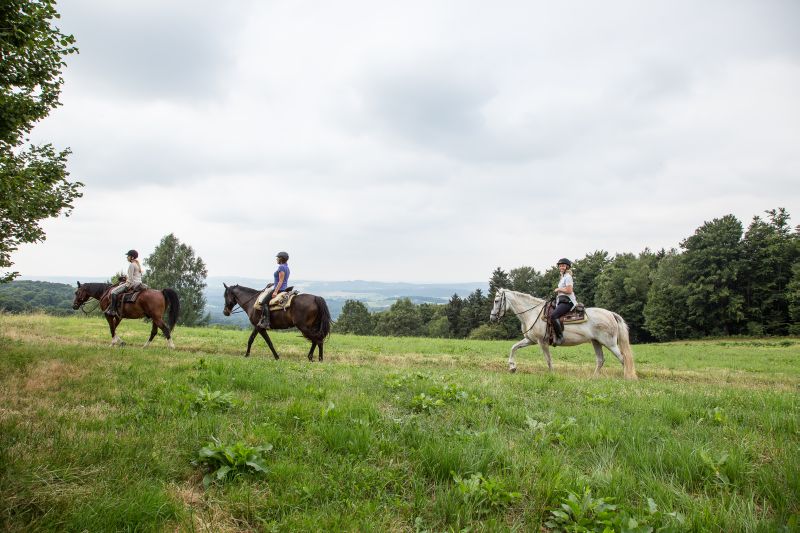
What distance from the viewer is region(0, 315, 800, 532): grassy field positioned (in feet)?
9.61

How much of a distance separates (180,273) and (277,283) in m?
71.4

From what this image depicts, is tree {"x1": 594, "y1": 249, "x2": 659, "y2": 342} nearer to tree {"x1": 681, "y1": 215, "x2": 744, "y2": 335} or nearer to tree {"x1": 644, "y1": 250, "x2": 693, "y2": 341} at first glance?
tree {"x1": 644, "y1": 250, "x2": 693, "y2": 341}

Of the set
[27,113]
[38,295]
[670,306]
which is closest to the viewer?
[27,113]

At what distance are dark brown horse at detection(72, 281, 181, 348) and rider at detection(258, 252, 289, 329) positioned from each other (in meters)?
4.05

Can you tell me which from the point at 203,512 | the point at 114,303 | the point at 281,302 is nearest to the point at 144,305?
the point at 114,303

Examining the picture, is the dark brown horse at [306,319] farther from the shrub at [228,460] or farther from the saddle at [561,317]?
the shrub at [228,460]

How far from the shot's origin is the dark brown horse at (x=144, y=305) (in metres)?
14.8

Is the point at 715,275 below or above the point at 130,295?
above

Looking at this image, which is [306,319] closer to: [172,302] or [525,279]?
[172,302]

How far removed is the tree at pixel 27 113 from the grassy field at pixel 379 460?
4785mm

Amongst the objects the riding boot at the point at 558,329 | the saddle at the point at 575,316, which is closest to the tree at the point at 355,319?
the riding boot at the point at 558,329

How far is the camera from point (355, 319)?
11606cm

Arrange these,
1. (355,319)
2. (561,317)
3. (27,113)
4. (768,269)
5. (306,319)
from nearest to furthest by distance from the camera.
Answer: (27,113), (561,317), (306,319), (768,269), (355,319)

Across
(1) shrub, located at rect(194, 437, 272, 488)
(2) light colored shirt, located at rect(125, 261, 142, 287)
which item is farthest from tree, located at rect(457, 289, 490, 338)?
(1) shrub, located at rect(194, 437, 272, 488)
